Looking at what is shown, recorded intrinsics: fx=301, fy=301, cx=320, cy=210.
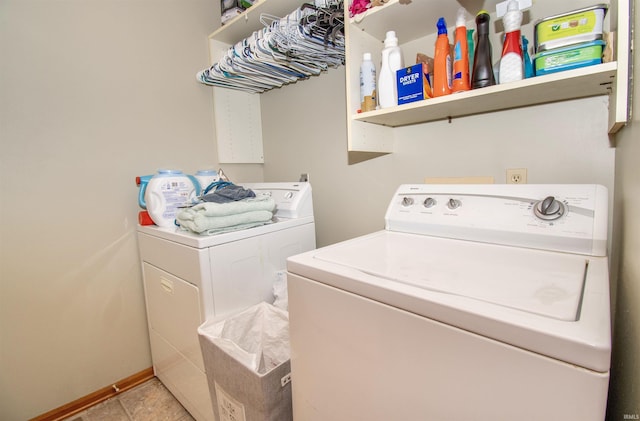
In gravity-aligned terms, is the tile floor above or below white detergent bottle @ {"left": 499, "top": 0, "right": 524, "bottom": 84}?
below

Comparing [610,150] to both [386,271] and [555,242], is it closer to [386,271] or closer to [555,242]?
[555,242]

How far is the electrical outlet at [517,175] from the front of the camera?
121 cm

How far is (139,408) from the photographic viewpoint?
1631 millimetres

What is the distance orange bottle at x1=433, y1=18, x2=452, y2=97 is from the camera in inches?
44.2

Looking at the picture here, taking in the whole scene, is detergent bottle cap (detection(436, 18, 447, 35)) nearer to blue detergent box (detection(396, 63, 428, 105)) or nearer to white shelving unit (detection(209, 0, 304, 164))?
blue detergent box (detection(396, 63, 428, 105))

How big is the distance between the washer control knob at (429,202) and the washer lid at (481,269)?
15 centimetres

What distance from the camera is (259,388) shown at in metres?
0.97

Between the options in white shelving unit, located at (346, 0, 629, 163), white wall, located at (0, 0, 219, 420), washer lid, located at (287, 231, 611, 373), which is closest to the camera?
washer lid, located at (287, 231, 611, 373)

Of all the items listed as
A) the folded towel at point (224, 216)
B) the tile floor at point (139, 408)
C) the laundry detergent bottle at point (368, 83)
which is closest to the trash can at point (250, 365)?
the folded towel at point (224, 216)

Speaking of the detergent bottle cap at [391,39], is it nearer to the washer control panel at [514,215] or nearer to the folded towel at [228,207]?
the washer control panel at [514,215]

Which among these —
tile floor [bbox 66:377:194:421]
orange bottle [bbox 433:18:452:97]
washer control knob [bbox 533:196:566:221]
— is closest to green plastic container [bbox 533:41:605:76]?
orange bottle [bbox 433:18:452:97]

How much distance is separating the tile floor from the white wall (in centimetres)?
11

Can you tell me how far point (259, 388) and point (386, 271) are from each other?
61 cm

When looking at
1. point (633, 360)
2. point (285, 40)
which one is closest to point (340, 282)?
point (633, 360)
